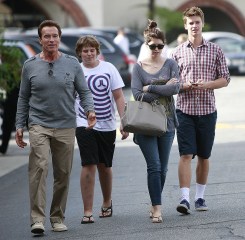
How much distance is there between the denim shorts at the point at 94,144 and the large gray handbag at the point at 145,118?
1.38ft

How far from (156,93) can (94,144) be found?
2.59ft

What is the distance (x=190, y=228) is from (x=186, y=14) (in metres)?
2.21

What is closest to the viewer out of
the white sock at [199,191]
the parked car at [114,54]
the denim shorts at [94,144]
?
the denim shorts at [94,144]

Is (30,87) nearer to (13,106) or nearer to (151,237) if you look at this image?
(151,237)

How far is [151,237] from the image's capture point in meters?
9.28

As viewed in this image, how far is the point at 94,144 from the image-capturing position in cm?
1045

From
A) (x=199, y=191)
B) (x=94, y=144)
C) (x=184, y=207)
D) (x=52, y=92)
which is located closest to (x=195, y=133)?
(x=199, y=191)

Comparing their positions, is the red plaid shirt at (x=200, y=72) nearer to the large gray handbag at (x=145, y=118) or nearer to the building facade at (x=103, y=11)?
the large gray handbag at (x=145, y=118)

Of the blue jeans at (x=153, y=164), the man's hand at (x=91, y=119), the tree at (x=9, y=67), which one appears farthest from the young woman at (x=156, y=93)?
the tree at (x=9, y=67)

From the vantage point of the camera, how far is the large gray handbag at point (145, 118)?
1003cm

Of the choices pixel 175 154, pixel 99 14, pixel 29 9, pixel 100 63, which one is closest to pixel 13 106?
pixel 175 154

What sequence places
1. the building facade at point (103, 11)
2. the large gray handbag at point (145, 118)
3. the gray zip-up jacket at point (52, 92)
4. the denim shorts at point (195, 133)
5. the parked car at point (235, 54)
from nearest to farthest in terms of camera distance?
the gray zip-up jacket at point (52, 92) → the large gray handbag at point (145, 118) → the denim shorts at point (195, 133) → the parked car at point (235, 54) → the building facade at point (103, 11)

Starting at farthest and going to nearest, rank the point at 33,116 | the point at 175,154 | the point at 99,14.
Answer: the point at 99,14
the point at 175,154
the point at 33,116

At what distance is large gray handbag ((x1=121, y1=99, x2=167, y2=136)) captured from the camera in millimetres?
10027
